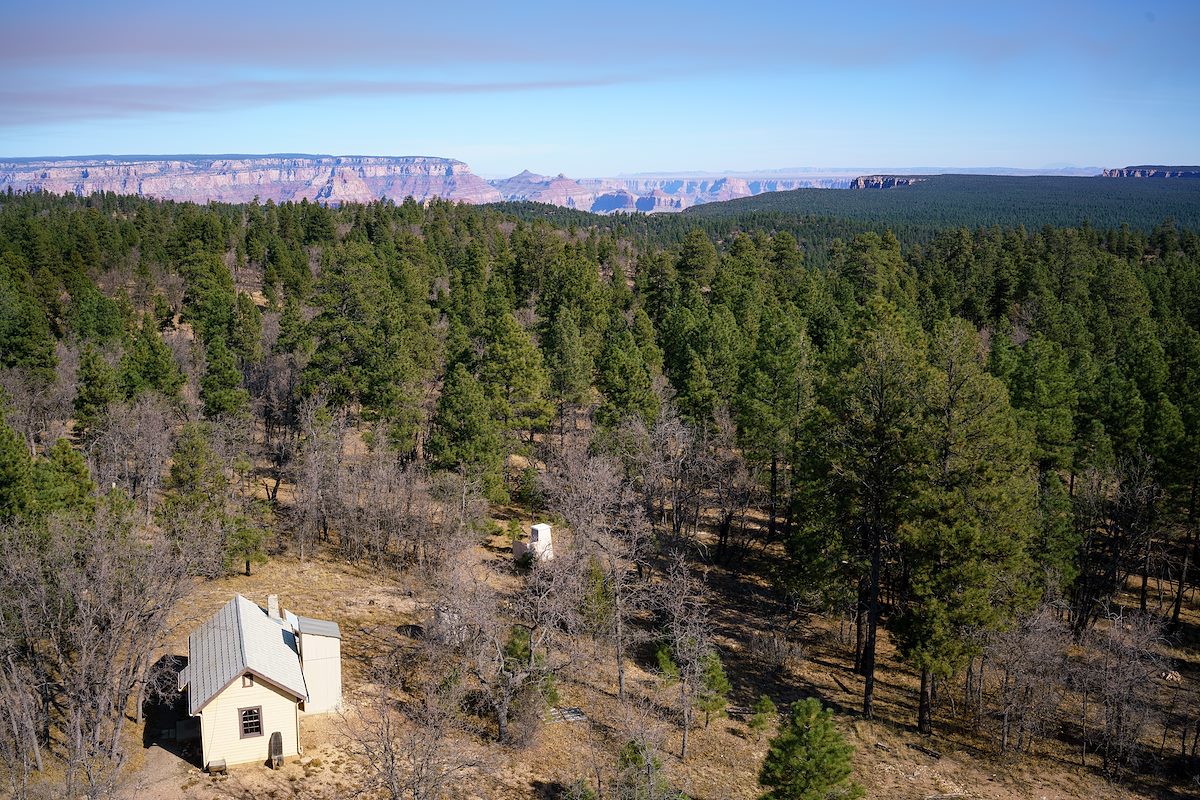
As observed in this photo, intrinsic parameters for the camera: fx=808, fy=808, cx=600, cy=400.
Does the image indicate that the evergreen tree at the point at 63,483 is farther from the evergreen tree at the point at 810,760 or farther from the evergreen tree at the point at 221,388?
the evergreen tree at the point at 810,760

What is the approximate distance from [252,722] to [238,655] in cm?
154

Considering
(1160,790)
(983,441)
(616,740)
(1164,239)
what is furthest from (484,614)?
(1164,239)

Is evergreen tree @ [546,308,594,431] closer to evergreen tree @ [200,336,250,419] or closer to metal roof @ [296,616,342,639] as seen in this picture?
evergreen tree @ [200,336,250,419]

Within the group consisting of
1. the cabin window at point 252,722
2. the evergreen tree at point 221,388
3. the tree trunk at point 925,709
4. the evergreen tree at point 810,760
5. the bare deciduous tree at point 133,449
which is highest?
the evergreen tree at point 221,388

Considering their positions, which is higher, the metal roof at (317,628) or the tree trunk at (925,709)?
the metal roof at (317,628)

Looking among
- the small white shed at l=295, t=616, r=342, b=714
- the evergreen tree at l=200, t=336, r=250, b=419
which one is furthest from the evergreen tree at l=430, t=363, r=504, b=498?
the evergreen tree at l=200, t=336, r=250, b=419

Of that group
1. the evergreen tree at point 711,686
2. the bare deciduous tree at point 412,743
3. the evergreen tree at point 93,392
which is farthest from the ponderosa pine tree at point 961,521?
the evergreen tree at point 93,392

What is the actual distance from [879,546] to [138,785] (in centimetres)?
1952

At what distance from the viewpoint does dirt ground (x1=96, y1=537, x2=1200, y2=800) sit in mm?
18266

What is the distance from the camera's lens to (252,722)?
1853cm

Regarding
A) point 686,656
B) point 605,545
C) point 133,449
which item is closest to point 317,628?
point 605,545

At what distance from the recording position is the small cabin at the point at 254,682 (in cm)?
1819

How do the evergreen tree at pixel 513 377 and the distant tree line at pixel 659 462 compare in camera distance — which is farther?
the evergreen tree at pixel 513 377

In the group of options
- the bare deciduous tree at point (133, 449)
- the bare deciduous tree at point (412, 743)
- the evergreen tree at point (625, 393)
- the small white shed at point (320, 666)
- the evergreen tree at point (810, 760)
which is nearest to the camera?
the bare deciduous tree at point (412, 743)
